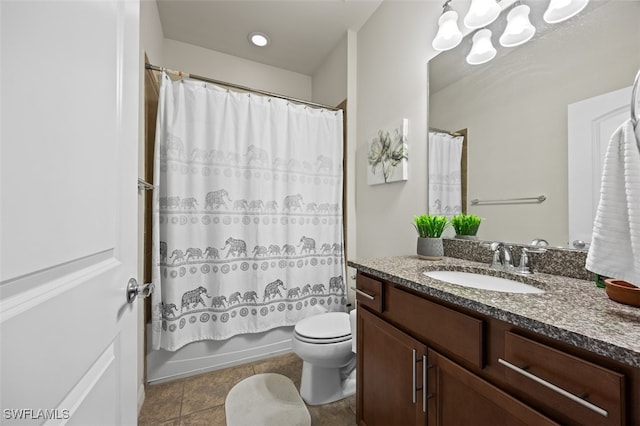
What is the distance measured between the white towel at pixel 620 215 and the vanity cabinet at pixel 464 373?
0.89 feet

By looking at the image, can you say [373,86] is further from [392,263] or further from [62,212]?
[62,212]

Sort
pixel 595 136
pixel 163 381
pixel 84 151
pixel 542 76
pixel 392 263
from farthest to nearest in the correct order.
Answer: pixel 163 381
pixel 392 263
pixel 542 76
pixel 595 136
pixel 84 151

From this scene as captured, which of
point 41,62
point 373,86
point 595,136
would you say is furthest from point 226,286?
point 595,136

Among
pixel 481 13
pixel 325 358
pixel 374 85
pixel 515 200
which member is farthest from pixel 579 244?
pixel 374 85

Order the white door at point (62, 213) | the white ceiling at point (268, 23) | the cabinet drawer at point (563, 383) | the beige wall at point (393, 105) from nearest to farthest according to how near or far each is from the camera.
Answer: the white door at point (62, 213)
the cabinet drawer at point (563, 383)
the beige wall at point (393, 105)
the white ceiling at point (268, 23)

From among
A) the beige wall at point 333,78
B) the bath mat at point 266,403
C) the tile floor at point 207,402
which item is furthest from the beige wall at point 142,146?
the beige wall at point 333,78

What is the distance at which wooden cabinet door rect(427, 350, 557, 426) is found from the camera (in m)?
0.61

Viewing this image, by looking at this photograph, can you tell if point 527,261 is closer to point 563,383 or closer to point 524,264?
point 524,264

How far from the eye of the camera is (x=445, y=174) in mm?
1475

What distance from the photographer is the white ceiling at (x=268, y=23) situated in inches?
76.4

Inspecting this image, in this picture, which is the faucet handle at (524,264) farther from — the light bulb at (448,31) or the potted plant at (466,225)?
the light bulb at (448,31)

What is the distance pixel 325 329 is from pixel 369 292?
604 mm

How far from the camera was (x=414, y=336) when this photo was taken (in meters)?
0.92

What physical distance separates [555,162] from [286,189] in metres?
1.62
